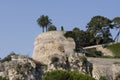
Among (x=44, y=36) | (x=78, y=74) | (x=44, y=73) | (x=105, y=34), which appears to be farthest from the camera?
(x=105, y=34)

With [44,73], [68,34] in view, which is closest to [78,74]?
[44,73]

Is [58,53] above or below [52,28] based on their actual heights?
below

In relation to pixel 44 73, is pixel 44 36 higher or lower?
higher

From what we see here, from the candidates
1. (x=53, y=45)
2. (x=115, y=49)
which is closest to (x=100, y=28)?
(x=115, y=49)

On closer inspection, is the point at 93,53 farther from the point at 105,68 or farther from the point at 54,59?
the point at 54,59

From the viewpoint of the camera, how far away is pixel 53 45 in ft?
238

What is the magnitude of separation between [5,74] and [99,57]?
39.3 feet

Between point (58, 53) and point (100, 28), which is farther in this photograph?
point (100, 28)

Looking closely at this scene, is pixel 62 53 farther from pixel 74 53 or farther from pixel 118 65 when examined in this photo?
pixel 118 65

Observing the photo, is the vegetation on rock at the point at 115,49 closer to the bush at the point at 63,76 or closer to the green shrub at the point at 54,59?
Result: the green shrub at the point at 54,59

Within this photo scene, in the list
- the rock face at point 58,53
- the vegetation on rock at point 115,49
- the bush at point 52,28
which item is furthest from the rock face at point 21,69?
the vegetation on rock at point 115,49

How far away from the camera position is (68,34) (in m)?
73.8

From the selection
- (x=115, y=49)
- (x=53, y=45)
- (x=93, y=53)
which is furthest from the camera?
(x=115, y=49)

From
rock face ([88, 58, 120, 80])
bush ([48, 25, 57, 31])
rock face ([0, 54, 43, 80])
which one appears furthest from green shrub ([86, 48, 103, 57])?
rock face ([0, 54, 43, 80])
